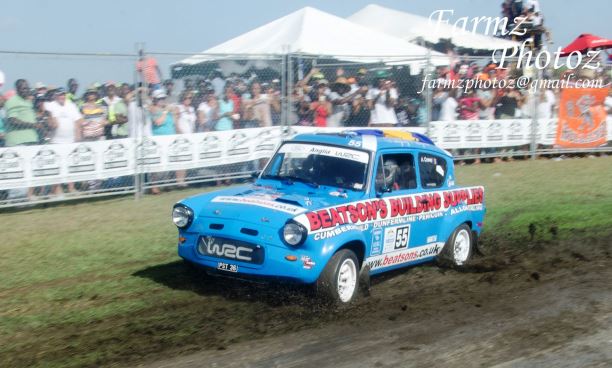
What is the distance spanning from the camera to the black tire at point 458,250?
9180 mm

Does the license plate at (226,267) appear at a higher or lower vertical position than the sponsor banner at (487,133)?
lower

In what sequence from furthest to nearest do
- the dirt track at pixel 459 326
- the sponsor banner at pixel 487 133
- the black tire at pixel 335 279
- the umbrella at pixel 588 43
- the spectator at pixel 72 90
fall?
the umbrella at pixel 588 43 < the sponsor banner at pixel 487 133 < the spectator at pixel 72 90 < the black tire at pixel 335 279 < the dirt track at pixel 459 326

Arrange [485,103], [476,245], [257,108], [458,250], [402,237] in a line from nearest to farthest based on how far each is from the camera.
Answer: [402,237] < [458,250] < [476,245] < [257,108] < [485,103]

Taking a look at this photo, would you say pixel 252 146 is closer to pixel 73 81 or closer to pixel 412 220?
pixel 73 81

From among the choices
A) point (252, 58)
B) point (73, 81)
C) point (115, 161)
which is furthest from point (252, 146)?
point (73, 81)

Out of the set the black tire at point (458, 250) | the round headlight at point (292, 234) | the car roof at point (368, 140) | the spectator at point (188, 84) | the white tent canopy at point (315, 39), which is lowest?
the black tire at point (458, 250)

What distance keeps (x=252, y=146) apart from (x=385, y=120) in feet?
11.8

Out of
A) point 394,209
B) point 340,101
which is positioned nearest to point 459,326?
point 394,209

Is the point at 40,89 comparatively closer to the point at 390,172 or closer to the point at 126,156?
the point at 126,156

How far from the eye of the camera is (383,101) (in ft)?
55.4

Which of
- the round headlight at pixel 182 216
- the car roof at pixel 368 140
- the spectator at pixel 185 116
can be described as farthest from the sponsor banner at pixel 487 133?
the round headlight at pixel 182 216

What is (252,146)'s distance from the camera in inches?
579

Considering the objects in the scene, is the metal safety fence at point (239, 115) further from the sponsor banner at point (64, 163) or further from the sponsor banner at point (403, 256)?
the sponsor banner at point (403, 256)

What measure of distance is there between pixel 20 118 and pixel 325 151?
5458 mm
